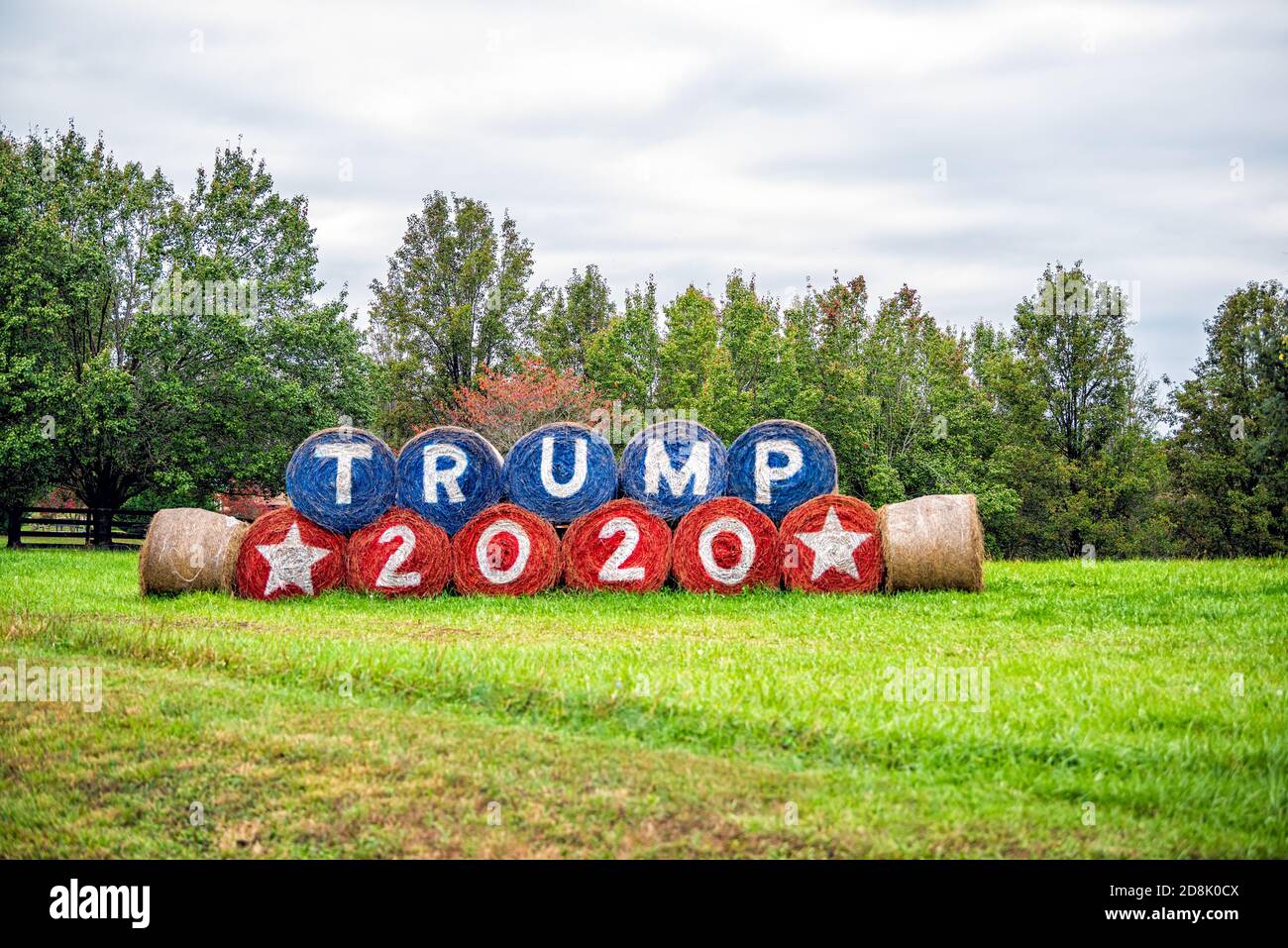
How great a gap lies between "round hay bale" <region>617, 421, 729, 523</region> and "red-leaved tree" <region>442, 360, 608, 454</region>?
66.0 ft

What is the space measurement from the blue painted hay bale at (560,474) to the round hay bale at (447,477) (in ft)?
1.22

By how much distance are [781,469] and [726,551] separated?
1591mm

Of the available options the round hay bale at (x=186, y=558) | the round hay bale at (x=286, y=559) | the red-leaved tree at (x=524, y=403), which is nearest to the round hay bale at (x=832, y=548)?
the round hay bale at (x=286, y=559)

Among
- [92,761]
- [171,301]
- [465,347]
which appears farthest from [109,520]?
[92,761]

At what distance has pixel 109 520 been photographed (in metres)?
29.1

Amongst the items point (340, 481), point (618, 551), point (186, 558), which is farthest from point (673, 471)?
point (186, 558)

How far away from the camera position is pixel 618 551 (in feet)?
46.6

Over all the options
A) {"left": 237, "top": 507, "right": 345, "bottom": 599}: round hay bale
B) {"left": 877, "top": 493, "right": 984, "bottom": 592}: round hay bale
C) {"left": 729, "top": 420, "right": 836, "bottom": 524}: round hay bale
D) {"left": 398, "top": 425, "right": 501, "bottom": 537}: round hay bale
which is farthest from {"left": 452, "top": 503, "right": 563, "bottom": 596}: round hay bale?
{"left": 877, "top": 493, "right": 984, "bottom": 592}: round hay bale

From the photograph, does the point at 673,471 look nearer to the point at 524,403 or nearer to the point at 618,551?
the point at 618,551

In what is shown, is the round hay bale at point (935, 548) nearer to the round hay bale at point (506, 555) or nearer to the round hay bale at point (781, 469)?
the round hay bale at point (781, 469)

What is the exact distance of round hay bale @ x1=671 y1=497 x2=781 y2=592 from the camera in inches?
555

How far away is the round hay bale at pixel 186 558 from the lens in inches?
554
